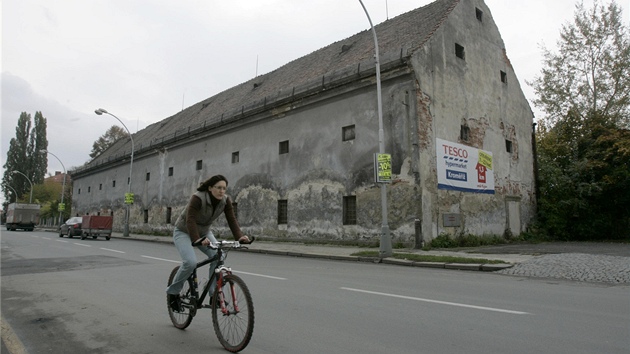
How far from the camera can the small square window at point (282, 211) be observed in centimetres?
2155

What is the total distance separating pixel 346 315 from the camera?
17.0 feet

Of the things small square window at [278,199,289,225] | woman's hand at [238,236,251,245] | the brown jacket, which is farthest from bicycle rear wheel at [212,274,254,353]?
small square window at [278,199,289,225]

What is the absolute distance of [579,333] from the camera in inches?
172

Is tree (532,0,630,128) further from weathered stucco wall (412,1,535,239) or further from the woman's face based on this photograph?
the woman's face

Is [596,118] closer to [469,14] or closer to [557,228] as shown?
[557,228]

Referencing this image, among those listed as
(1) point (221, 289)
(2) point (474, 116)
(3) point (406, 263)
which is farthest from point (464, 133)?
(1) point (221, 289)

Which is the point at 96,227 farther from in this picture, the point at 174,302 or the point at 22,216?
the point at 22,216

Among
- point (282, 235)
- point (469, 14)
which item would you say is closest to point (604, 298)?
point (282, 235)

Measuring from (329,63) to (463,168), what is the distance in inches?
382

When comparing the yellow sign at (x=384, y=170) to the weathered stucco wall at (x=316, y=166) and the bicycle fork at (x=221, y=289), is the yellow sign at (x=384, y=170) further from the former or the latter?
the bicycle fork at (x=221, y=289)

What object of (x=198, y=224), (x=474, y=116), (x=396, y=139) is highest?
(x=474, y=116)

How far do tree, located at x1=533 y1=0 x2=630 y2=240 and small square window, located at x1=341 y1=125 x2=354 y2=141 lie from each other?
12590 millimetres

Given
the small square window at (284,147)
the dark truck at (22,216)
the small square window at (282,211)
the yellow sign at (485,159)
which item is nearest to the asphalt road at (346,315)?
the yellow sign at (485,159)

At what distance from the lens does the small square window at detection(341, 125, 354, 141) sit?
742 inches
